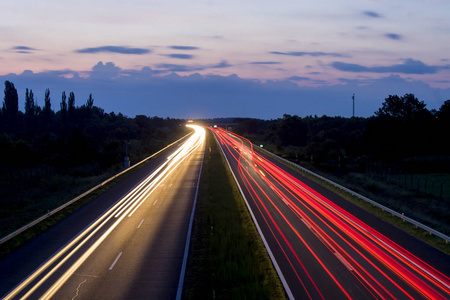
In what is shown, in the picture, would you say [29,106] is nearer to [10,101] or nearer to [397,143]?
[10,101]

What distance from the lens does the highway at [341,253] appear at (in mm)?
13734

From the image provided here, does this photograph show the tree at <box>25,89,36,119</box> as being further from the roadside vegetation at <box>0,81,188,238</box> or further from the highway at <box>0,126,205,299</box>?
the highway at <box>0,126,205,299</box>

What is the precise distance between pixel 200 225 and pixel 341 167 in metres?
40.3

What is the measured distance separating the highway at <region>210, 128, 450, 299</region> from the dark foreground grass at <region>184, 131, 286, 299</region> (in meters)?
0.54

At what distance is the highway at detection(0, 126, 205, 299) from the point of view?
14.1 metres

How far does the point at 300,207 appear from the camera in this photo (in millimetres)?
26891

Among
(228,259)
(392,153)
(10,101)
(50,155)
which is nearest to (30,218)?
(228,259)

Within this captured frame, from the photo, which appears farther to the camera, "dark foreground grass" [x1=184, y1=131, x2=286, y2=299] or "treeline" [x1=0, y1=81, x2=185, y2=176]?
"treeline" [x1=0, y1=81, x2=185, y2=176]

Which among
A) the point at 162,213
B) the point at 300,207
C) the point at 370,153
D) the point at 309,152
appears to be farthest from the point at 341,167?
the point at 162,213

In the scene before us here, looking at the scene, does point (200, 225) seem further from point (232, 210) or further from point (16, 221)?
point (16, 221)

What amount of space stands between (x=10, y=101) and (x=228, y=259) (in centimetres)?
11985

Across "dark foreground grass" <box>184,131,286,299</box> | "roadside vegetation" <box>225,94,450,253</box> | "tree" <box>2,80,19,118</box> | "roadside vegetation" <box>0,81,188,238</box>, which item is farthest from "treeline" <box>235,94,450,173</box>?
"tree" <box>2,80,19,118</box>

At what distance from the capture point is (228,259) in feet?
54.5

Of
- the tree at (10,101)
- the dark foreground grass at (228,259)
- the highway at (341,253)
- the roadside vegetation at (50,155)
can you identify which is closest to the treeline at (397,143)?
the roadside vegetation at (50,155)
